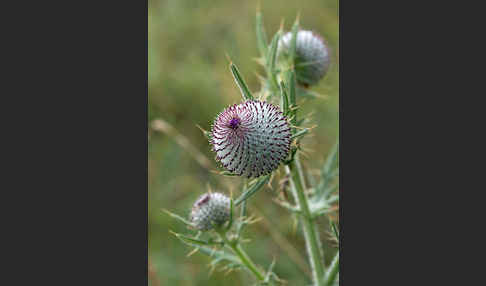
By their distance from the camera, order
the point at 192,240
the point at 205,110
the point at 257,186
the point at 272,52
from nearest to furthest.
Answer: the point at 257,186 < the point at 192,240 < the point at 272,52 < the point at 205,110

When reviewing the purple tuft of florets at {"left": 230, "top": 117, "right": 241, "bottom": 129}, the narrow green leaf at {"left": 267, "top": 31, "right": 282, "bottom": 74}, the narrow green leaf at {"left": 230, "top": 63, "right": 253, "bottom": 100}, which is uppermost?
the narrow green leaf at {"left": 267, "top": 31, "right": 282, "bottom": 74}

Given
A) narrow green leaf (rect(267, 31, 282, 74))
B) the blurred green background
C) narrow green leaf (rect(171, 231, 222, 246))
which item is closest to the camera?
narrow green leaf (rect(171, 231, 222, 246))

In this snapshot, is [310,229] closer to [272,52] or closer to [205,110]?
[272,52]

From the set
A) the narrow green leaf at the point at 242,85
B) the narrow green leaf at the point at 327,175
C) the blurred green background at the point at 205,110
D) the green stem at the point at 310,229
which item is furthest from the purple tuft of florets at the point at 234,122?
the blurred green background at the point at 205,110

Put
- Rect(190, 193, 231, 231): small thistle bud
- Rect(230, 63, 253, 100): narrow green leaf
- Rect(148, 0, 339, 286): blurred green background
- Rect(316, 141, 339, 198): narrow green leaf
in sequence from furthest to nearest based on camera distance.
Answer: Rect(148, 0, 339, 286): blurred green background, Rect(316, 141, 339, 198): narrow green leaf, Rect(190, 193, 231, 231): small thistle bud, Rect(230, 63, 253, 100): narrow green leaf

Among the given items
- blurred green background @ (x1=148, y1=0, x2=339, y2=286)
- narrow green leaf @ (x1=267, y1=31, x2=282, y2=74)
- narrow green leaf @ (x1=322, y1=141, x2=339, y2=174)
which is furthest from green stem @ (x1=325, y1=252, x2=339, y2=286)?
narrow green leaf @ (x1=267, y1=31, x2=282, y2=74)

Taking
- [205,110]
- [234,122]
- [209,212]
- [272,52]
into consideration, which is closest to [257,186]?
[234,122]

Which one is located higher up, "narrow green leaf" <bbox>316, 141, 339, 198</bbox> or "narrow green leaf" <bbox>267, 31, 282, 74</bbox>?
"narrow green leaf" <bbox>267, 31, 282, 74</bbox>

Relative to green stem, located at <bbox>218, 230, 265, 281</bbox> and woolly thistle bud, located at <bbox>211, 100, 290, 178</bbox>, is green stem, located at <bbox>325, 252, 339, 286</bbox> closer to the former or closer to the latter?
green stem, located at <bbox>218, 230, 265, 281</bbox>
